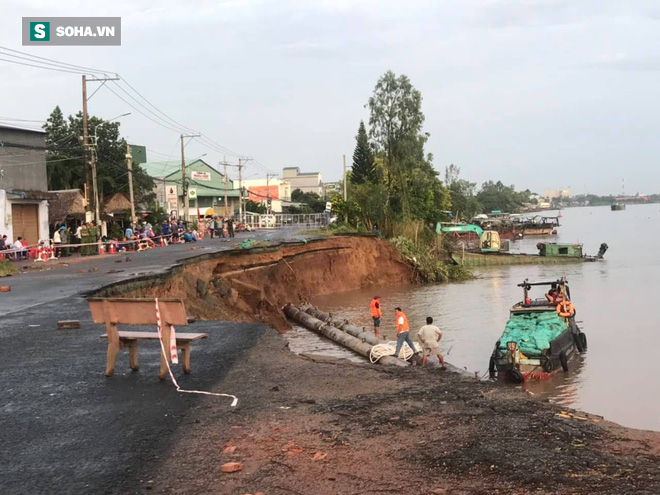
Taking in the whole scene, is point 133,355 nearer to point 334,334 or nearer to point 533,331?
point 533,331

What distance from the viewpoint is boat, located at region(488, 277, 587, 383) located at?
57.8 ft

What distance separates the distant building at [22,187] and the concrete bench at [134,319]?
26.6 metres

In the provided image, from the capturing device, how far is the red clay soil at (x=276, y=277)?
22562 mm

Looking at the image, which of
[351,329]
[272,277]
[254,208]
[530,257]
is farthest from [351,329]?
[254,208]

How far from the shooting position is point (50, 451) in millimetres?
6453

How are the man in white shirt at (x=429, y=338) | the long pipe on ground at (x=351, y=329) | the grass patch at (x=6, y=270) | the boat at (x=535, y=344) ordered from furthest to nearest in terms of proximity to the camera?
the grass patch at (x=6, y=270)
the boat at (x=535, y=344)
the long pipe on ground at (x=351, y=329)
the man in white shirt at (x=429, y=338)

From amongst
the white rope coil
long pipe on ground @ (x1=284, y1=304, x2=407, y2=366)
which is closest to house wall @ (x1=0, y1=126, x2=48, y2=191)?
long pipe on ground @ (x1=284, y1=304, x2=407, y2=366)

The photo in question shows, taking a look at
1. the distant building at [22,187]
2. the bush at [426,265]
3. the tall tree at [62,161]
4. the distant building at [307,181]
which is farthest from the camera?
the distant building at [307,181]

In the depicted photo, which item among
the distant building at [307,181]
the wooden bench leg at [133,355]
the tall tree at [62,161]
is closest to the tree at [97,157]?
the tall tree at [62,161]

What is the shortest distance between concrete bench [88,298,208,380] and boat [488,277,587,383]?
10.6 meters

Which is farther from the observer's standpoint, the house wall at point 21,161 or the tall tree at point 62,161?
the tall tree at point 62,161

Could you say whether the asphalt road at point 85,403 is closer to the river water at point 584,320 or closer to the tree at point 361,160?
the river water at point 584,320

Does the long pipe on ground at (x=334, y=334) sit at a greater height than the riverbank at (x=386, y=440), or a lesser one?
lesser

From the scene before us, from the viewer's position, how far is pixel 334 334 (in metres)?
22.3
